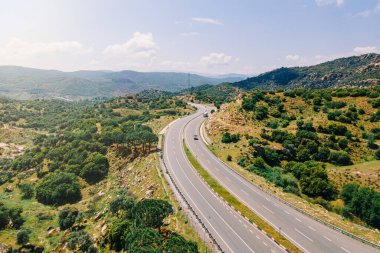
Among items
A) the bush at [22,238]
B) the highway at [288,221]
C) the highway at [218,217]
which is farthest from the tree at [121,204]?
the highway at [288,221]

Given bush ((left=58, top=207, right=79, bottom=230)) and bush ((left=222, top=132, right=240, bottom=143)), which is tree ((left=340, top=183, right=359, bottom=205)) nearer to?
bush ((left=222, top=132, right=240, bottom=143))

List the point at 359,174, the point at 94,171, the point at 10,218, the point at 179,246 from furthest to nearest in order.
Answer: the point at 94,171 < the point at 359,174 < the point at 10,218 < the point at 179,246

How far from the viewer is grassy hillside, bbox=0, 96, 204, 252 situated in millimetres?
41938

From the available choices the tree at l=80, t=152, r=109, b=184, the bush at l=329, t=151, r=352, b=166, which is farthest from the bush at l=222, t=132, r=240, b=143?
the tree at l=80, t=152, r=109, b=184

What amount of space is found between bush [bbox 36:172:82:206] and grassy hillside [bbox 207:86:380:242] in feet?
148

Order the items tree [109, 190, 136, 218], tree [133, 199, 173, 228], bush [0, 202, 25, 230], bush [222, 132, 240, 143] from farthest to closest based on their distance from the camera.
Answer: bush [222, 132, 240, 143] → bush [0, 202, 25, 230] → tree [109, 190, 136, 218] → tree [133, 199, 173, 228]

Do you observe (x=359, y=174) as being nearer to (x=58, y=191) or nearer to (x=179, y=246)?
(x=179, y=246)

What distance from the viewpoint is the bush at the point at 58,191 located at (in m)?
76.6

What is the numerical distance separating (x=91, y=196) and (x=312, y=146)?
71.3 metres

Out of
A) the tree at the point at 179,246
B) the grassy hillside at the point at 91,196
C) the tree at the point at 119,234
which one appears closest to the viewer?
the tree at the point at 179,246

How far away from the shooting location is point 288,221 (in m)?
44.1

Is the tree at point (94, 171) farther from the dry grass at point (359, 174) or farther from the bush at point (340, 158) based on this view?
the bush at point (340, 158)

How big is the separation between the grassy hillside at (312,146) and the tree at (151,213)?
26734mm

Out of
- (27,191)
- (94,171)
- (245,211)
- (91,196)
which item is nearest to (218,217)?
(245,211)
